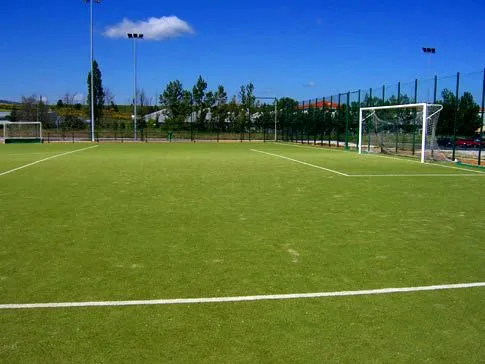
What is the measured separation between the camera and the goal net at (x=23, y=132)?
42897 millimetres

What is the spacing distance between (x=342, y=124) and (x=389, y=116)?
308 inches

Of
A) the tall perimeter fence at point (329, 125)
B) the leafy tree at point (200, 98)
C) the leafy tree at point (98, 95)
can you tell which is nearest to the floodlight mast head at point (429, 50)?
the tall perimeter fence at point (329, 125)

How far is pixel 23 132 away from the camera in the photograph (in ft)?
148

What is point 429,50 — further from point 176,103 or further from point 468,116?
point 176,103

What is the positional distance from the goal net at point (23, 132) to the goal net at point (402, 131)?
93.7 ft

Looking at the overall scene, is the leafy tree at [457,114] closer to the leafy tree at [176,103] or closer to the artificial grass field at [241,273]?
the artificial grass field at [241,273]

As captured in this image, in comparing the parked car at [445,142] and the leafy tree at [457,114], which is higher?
the leafy tree at [457,114]

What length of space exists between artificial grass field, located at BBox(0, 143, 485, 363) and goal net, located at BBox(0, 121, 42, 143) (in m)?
35.2

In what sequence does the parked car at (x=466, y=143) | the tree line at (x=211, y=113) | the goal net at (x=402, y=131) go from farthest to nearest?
the tree line at (x=211, y=113), the parked car at (x=466, y=143), the goal net at (x=402, y=131)

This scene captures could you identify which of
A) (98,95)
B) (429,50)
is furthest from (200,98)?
(429,50)

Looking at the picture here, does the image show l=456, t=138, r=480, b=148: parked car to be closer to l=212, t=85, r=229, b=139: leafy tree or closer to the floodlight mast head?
the floodlight mast head

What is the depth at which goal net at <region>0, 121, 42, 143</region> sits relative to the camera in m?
42.9

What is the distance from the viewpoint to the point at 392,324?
12.6ft

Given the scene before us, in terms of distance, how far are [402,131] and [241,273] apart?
70.9ft
